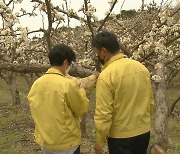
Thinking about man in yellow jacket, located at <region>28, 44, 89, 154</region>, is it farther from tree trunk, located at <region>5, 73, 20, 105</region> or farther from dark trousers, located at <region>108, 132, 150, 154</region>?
tree trunk, located at <region>5, 73, 20, 105</region>

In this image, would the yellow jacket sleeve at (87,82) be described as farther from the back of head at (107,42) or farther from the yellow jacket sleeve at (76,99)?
the back of head at (107,42)

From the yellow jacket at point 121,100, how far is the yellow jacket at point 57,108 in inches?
8.3

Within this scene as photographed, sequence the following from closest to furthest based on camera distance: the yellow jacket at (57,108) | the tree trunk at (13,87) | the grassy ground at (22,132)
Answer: the yellow jacket at (57,108)
the grassy ground at (22,132)
the tree trunk at (13,87)

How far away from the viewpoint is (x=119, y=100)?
2936 mm

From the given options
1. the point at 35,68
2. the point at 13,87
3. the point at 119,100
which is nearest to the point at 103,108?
the point at 119,100

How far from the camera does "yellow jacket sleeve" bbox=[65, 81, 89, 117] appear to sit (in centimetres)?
299

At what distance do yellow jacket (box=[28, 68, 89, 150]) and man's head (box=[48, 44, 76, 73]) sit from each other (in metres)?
0.07

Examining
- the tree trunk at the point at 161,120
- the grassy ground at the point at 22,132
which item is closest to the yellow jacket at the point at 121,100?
the tree trunk at the point at 161,120

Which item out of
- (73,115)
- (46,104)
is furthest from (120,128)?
(46,104)

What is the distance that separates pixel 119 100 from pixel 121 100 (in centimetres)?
2

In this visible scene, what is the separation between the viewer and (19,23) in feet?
14.8

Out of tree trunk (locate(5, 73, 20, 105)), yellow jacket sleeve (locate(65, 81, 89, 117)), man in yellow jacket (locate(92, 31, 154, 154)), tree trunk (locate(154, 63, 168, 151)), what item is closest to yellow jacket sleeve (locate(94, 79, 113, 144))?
man in yellow jacket (locate(92, 31, 154, 154))

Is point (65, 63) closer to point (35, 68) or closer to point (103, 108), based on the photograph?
point (103, 108)

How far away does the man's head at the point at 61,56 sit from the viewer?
3.06 metres
